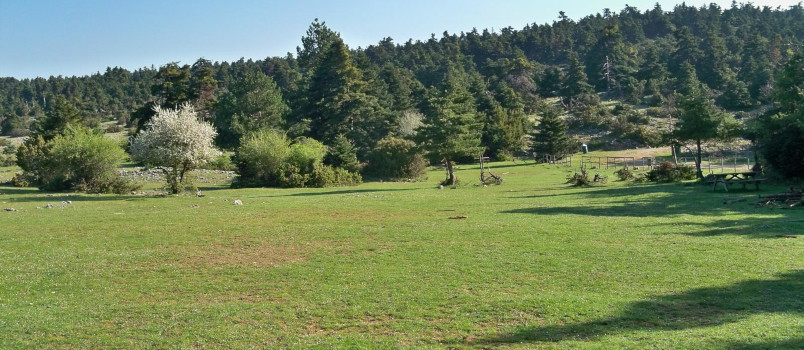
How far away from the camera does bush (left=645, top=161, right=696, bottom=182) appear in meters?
42.4

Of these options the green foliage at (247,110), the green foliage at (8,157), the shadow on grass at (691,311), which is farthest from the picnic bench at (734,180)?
the green foliage at (8,157)

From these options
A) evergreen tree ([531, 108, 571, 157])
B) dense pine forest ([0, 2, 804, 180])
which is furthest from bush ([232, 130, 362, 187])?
evergreen tree ([531, 108, 571, 157])

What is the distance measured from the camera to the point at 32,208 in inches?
1221

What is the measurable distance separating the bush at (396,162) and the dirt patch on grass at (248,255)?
41.8 m

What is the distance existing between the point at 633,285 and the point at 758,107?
104m

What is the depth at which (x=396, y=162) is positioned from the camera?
62.9 m

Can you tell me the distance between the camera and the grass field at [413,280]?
33.7 feet

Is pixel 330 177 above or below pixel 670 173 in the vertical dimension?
above

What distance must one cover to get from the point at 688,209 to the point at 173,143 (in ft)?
108

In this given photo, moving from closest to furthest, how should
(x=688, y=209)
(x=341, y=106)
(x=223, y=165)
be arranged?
1. (x=688, y=209)
2. (x=223, y=165)
3. (x=341, y=106)

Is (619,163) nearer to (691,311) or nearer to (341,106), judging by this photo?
(341,106)

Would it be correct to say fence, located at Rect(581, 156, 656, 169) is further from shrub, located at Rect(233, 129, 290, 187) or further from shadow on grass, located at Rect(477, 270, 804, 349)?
shadow on grass, located at Rect(477, 270, 804, 349)

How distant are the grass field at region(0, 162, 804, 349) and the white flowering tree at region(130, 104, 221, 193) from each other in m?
15.0

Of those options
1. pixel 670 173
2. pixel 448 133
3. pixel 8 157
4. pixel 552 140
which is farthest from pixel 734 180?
pixel 8 157
